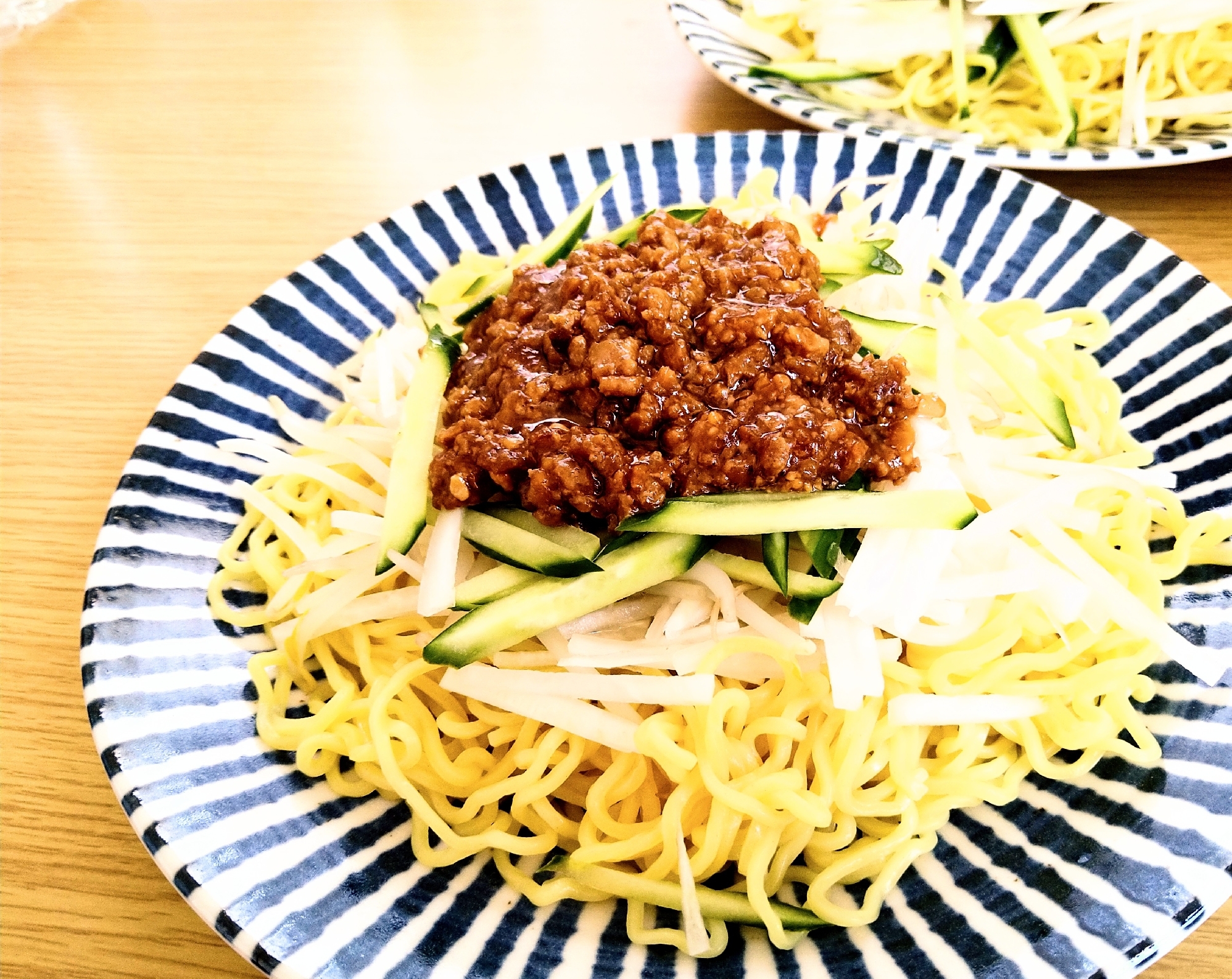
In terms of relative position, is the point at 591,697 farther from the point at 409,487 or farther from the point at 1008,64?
the point at 1008,64

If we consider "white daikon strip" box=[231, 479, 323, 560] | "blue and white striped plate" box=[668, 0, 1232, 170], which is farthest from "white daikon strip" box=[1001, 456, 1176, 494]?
"white daikon strip" box=[231, 479, 323, 560]

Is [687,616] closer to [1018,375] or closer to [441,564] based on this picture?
[441,564]

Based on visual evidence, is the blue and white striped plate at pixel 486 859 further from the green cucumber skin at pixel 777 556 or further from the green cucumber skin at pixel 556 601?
the green cucumber skin at pixel 777 556

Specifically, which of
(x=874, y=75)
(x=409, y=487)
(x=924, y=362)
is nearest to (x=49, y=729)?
(x=409, y=487)

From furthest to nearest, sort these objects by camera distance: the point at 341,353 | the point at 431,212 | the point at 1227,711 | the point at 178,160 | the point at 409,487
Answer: the point at 178,160 < the point at 431,212 < the point at 341,353 < the point at 409,487 < the point at 1227,711

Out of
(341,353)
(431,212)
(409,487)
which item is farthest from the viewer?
(431,212)

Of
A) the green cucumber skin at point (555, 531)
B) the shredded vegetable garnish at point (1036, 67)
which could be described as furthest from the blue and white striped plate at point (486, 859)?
the shredded vegetable garnish at point (1036, 67)
